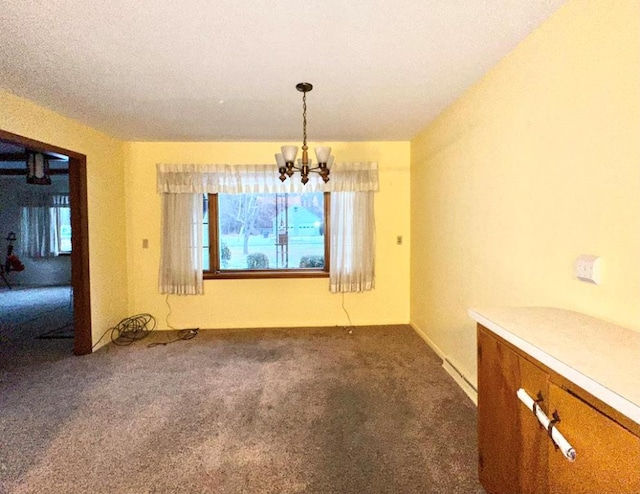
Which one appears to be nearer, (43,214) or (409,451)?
(409,451)

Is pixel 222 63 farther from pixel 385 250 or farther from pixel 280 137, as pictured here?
pixel 385 250

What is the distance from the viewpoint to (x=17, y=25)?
63.7 inches

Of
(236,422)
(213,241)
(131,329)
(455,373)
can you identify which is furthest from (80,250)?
(455,373)

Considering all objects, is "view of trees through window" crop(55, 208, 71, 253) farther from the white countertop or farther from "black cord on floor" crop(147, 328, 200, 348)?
the white countertop

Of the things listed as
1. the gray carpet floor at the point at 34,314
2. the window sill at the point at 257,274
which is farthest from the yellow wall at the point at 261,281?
the gray carpet floor at the point at 34,314

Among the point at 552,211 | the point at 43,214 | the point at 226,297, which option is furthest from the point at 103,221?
the point at 43,214

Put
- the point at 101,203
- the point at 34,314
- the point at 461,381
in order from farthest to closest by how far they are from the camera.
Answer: the point at 34,314, the point at 101,203, the point at 461,381

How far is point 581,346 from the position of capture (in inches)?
41.0

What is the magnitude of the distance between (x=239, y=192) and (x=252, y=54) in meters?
2.14

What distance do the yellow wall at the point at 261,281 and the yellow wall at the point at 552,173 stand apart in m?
1.24

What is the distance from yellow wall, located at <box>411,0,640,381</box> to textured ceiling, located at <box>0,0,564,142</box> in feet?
0.80

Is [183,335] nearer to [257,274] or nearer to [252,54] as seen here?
[257,274]

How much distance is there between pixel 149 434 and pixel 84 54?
233cm

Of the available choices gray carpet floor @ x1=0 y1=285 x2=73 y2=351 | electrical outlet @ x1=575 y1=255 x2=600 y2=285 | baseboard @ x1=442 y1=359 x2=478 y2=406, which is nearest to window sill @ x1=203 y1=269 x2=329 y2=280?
gray carpet floor @ x1=0 y1=285 x2=73 y2=351
